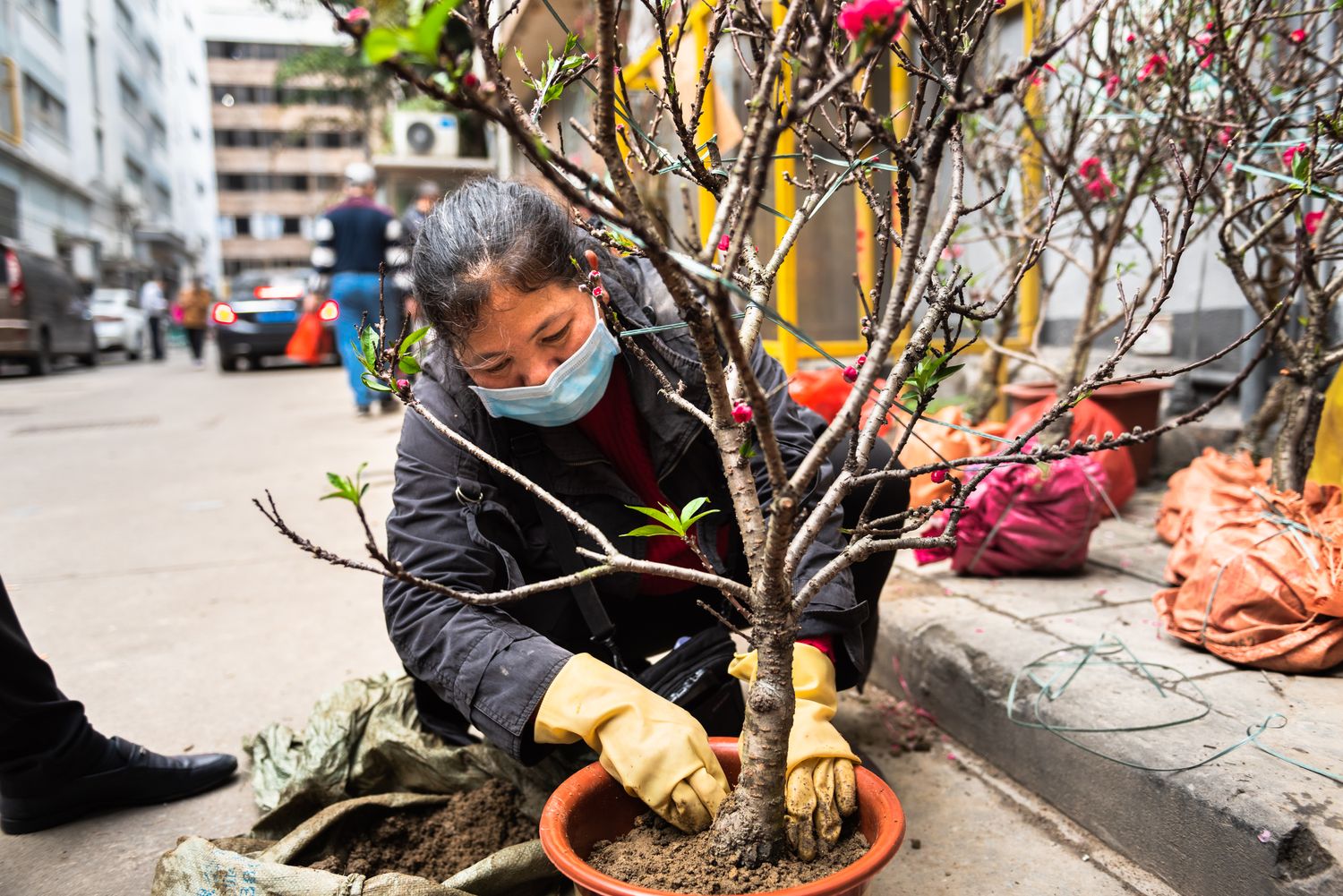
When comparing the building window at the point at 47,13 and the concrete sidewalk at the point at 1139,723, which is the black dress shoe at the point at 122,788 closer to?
the concrete sidewalk at the point at 1139,723

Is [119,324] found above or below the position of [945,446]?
above

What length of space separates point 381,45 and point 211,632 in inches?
107

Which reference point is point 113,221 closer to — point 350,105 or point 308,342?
point 350,105

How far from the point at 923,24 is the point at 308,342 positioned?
7.22m

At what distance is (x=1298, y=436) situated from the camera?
7.66 feet

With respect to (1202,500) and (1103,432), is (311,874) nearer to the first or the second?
(1202,500)

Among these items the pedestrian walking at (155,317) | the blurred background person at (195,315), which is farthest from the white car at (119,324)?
the blurred background person at (195,315)

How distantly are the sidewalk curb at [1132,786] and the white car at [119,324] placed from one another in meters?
19.0

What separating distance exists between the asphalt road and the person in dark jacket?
0.41 meters

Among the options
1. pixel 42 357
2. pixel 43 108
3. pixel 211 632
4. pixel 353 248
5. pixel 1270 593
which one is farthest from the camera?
pixel 43 108

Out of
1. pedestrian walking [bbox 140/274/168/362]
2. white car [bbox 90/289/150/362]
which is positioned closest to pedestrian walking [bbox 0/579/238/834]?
white car [bbox 90/289/150/362]

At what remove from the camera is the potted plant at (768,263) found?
81cm

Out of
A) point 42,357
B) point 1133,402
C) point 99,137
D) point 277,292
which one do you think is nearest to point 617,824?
point 1133,402

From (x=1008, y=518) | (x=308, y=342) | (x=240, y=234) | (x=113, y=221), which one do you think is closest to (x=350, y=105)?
(x=308, y=342)
